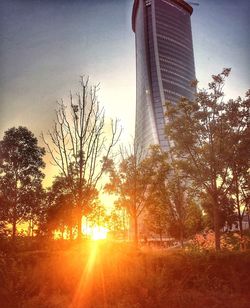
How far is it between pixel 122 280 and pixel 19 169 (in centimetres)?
2523

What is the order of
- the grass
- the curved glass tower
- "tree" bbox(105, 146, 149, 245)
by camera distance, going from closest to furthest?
the grass < "tree" bbox(105, 146, 149, 245) < the curved glass tower

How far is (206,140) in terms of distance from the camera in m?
19.1

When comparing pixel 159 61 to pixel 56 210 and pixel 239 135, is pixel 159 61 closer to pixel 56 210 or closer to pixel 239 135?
pixel 56 210

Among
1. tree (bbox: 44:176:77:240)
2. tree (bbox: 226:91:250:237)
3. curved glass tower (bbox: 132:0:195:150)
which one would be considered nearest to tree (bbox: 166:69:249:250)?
tree (bbox: 226:91:250:237)

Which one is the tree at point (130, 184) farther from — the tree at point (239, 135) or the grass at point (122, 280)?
the grass at point (122, 280)

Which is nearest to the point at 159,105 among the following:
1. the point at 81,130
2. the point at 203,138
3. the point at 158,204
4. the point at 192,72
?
the point at 192,72

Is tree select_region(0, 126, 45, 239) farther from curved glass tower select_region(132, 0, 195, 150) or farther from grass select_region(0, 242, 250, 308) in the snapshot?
curved glass tower select_region(132, 0, 195, 150)

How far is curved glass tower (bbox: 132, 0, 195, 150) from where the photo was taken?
122 m

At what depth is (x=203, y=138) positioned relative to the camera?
19.1 m

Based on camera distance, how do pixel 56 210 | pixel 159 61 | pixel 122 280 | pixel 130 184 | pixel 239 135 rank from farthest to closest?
pixel 159 61, pixel 56 210, pixel 130 184, pixel 239 135, pixel 122 280

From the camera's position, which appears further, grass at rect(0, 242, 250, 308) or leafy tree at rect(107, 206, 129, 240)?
leafy tree at rect(107, 206, 129, 240)

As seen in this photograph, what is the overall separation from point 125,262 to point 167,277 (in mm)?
1301

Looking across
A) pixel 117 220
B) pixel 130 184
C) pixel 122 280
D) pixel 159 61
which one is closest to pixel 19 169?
pixel 130 184

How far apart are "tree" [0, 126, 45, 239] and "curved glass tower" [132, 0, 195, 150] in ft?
252
